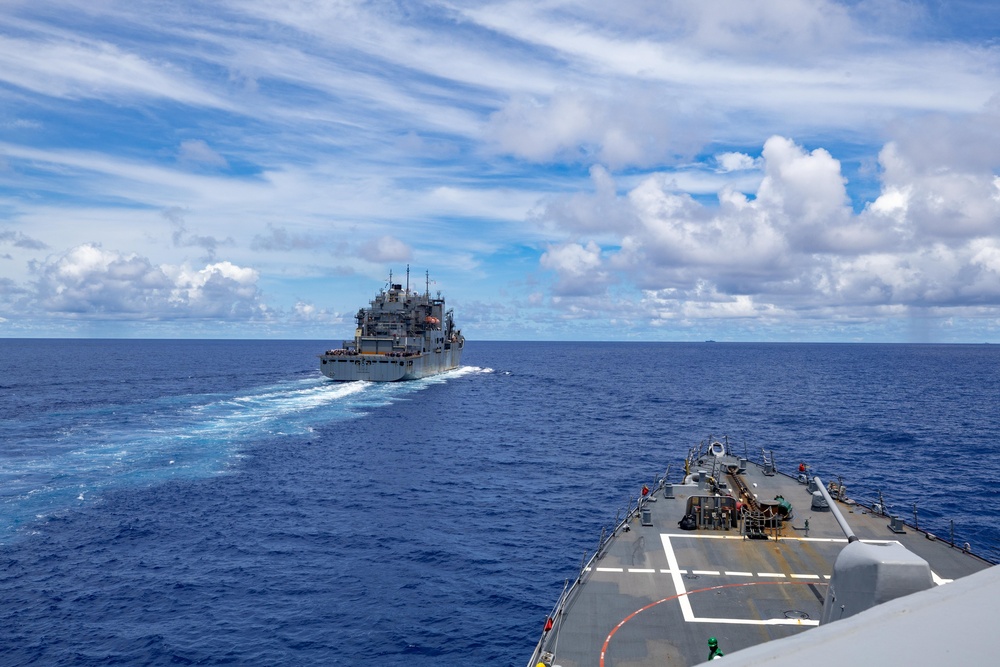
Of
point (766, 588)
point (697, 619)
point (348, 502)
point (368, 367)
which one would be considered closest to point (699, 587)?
point (766, 588)

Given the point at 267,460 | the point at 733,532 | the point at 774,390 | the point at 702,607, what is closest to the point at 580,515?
the point at 733,532

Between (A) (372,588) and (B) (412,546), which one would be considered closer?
(A) (372,588)

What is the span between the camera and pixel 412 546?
40.8 metres

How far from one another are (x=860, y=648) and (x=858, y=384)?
166 m

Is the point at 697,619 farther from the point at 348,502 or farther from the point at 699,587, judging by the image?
the point at 348,502

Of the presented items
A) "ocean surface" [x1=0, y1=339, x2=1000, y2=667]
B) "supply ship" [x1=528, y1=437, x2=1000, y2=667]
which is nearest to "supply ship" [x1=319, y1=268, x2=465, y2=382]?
"ocean surface" [x1=0, y1=339, x2=1000, y2=667]

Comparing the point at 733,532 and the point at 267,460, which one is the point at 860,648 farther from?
the point at 267,460

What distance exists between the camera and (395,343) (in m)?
135

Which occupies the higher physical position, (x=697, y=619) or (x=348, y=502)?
(x=697, y=619)

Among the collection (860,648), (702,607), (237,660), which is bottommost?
(237,660)

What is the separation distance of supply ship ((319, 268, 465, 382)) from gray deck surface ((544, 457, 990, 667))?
9494 centimetres

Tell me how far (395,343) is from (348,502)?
86022 mm

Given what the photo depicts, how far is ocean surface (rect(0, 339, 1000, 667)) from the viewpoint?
29.9 m

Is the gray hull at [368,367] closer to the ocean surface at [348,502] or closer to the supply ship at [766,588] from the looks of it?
the ocean surface at [348,502]
